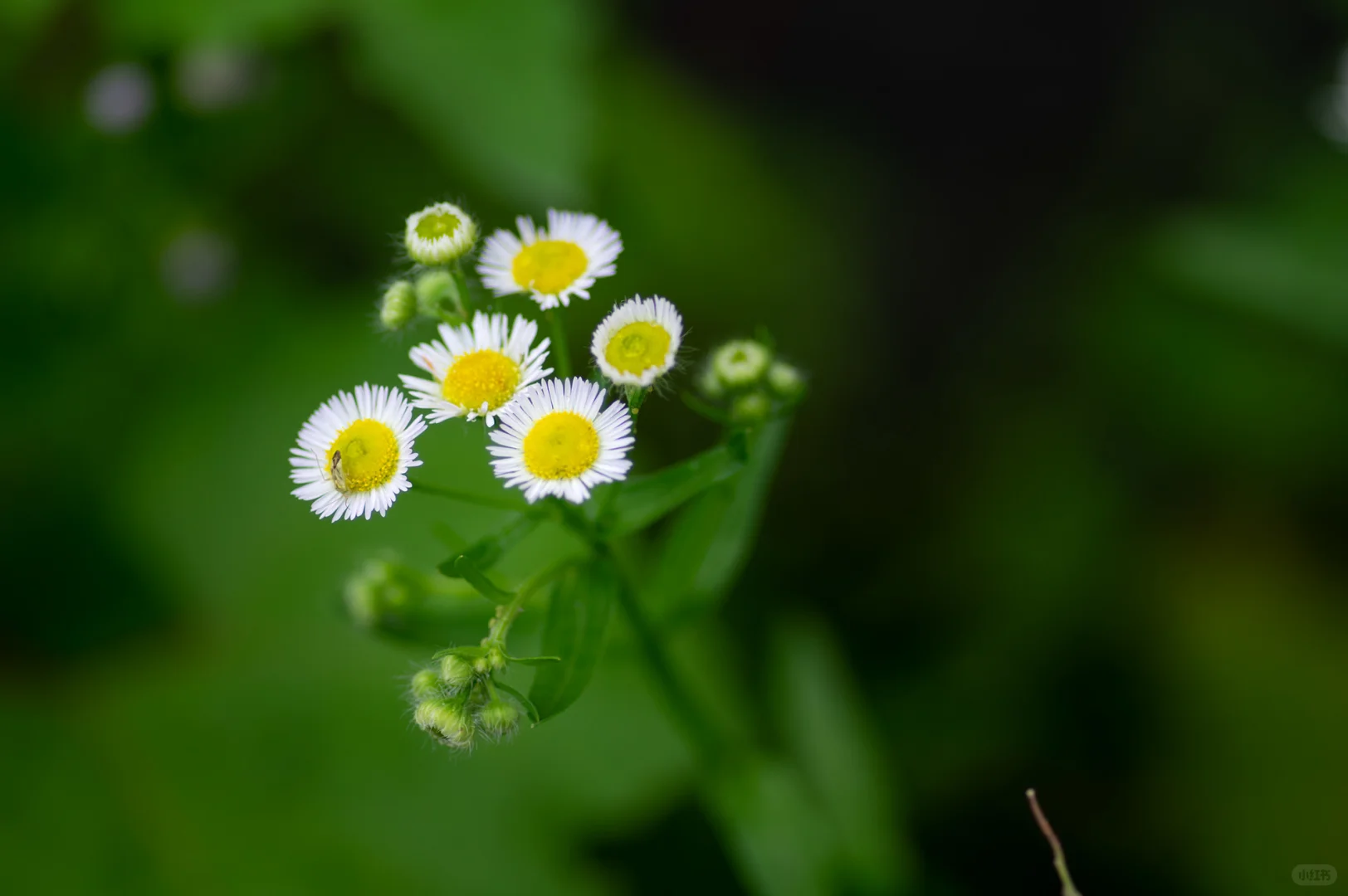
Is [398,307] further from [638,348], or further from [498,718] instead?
[498,718]

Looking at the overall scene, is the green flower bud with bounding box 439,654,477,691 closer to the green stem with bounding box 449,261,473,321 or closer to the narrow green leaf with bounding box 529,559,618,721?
the narrow green leaf with bounding box 529,559,618,721

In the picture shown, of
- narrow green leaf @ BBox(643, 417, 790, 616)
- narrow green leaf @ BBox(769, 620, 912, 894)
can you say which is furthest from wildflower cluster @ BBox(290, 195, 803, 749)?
narrow green leaf @ BBox(769, 620, 912, 894)

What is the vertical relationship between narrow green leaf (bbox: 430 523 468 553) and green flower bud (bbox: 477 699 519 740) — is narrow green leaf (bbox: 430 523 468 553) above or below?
above

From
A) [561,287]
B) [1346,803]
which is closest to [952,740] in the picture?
[1346,803]

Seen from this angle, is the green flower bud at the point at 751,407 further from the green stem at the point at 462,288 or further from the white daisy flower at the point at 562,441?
the green stem at the point at 462,288

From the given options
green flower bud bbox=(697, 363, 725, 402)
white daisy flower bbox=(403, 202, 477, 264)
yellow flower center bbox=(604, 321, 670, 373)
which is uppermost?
white daisy flower bbox=(403, 202, 477, 264)

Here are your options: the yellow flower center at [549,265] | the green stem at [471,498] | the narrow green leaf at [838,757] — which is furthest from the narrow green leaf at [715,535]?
the narrow green leaf at [838,757]

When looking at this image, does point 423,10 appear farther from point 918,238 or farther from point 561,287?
point 918,238
